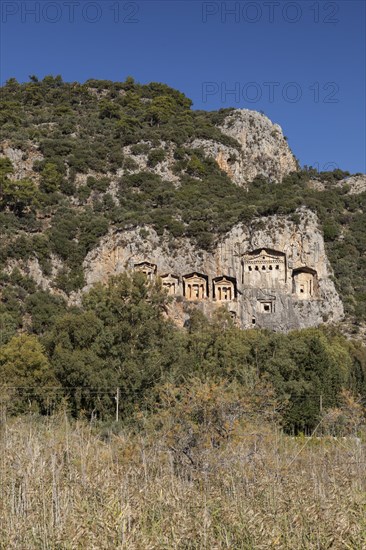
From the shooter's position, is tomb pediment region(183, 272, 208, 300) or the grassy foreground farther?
tomb pediment region(183, 272, 208, 300)

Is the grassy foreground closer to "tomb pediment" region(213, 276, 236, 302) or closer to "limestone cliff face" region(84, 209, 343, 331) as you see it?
"limestone cliff face" region(84, 209, 343, 331)

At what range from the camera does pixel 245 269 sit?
51344 millimetres

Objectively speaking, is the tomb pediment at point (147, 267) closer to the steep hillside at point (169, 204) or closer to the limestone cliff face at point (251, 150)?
the steep hillside at point (169, 204)

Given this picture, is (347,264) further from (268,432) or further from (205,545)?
(205,545)

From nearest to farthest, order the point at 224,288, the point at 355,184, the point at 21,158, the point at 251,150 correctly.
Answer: the point at 224,288, the point at 21,158, the point at 251,150, the point at 355,184

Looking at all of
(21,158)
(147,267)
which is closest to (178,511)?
(147,267)

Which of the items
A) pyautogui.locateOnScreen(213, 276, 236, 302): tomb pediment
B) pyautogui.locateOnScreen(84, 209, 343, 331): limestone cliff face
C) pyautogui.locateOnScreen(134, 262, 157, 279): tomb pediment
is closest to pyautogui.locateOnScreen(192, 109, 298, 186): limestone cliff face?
pyautogui.locateOnScreen(84, 209, 343, 331): limestone cliff face

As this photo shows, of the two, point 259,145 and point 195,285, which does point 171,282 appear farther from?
point 259,145

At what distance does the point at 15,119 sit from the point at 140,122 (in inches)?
619

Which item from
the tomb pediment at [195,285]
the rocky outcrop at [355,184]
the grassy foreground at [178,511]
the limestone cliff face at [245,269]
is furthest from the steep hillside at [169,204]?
the grassy foreground at [178,511]

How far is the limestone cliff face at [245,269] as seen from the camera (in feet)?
163

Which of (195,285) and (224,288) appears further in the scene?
(195,285)

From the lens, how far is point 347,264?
58906 mm

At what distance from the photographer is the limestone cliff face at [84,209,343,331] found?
4972 centimetres
